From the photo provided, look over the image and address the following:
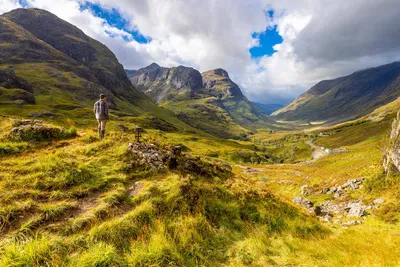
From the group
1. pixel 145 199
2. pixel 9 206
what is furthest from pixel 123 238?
pixel 9 206

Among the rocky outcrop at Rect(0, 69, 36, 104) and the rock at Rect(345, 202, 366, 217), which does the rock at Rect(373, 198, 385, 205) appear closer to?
the rock at Rect(345, 202, 366, 217)

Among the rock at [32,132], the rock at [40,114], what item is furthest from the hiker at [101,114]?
the rock at [40,114]

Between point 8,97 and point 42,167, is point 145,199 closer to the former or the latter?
point 42,167

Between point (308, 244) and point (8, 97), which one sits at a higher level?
point (8, 97)

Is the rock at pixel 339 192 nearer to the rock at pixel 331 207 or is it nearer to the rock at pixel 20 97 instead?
the rock at pixel 331 207

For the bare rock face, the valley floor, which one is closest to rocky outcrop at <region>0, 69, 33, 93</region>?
the valley floor

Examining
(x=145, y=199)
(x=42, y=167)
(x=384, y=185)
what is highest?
(x=42, y=167)

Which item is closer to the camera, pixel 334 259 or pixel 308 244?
pixel 334 259

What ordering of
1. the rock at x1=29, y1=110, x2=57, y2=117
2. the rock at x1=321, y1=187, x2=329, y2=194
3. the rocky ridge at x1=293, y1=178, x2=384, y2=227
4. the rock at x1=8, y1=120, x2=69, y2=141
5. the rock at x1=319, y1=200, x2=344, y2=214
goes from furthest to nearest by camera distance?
the rock at x1=29, y1=110, x2=57, y2=117 < the rock at x1=321, y1=187, x2=329, y2=194 < the rock at x1=319, y1=200, x2=344, y2=214 < the rocky ridge at x1=293, y1=178, x2=384, y2=227 < the rock at x1=8, y1=120, x2=69, y2=141

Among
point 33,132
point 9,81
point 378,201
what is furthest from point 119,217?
point 9,81

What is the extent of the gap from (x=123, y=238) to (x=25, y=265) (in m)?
2.53

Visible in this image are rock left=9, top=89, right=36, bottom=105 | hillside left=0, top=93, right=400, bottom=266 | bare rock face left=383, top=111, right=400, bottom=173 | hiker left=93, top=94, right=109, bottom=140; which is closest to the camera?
hillside left=0, top=93, right=400, bottom=266

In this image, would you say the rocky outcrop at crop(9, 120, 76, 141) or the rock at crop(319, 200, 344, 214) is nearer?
the rocky outcrop at crop(9, 120, 76, 141)

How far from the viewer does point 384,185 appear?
2448 centimetres
